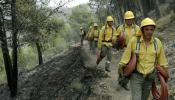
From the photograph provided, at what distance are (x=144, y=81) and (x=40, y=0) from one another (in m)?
13.6

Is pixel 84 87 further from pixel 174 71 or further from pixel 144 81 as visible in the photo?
pixel 144 81

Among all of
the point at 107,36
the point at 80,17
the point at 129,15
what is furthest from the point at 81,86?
the point at 80,17

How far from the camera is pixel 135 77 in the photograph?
8.22 meters

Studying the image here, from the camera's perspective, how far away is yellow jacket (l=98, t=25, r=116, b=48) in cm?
1497

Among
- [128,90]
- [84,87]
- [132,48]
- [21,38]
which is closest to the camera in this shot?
[132,48]

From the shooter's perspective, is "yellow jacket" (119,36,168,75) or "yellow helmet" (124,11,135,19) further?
"yellow helmet" (124,11,135,19)

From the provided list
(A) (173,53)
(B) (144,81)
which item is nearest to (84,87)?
(A) (173,53)

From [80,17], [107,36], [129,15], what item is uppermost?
[129,15]

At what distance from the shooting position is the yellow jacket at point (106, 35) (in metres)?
15.0

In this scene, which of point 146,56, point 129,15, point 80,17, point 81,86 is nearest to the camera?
point 146,56

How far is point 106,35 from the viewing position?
15031 millimetres

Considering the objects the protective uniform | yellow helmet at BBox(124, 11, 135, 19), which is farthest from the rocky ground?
the protective uniform

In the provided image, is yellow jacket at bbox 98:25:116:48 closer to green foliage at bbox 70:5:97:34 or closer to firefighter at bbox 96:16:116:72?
firefighter at bbox 96:16:116:72

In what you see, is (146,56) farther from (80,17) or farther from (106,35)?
(80,17)
